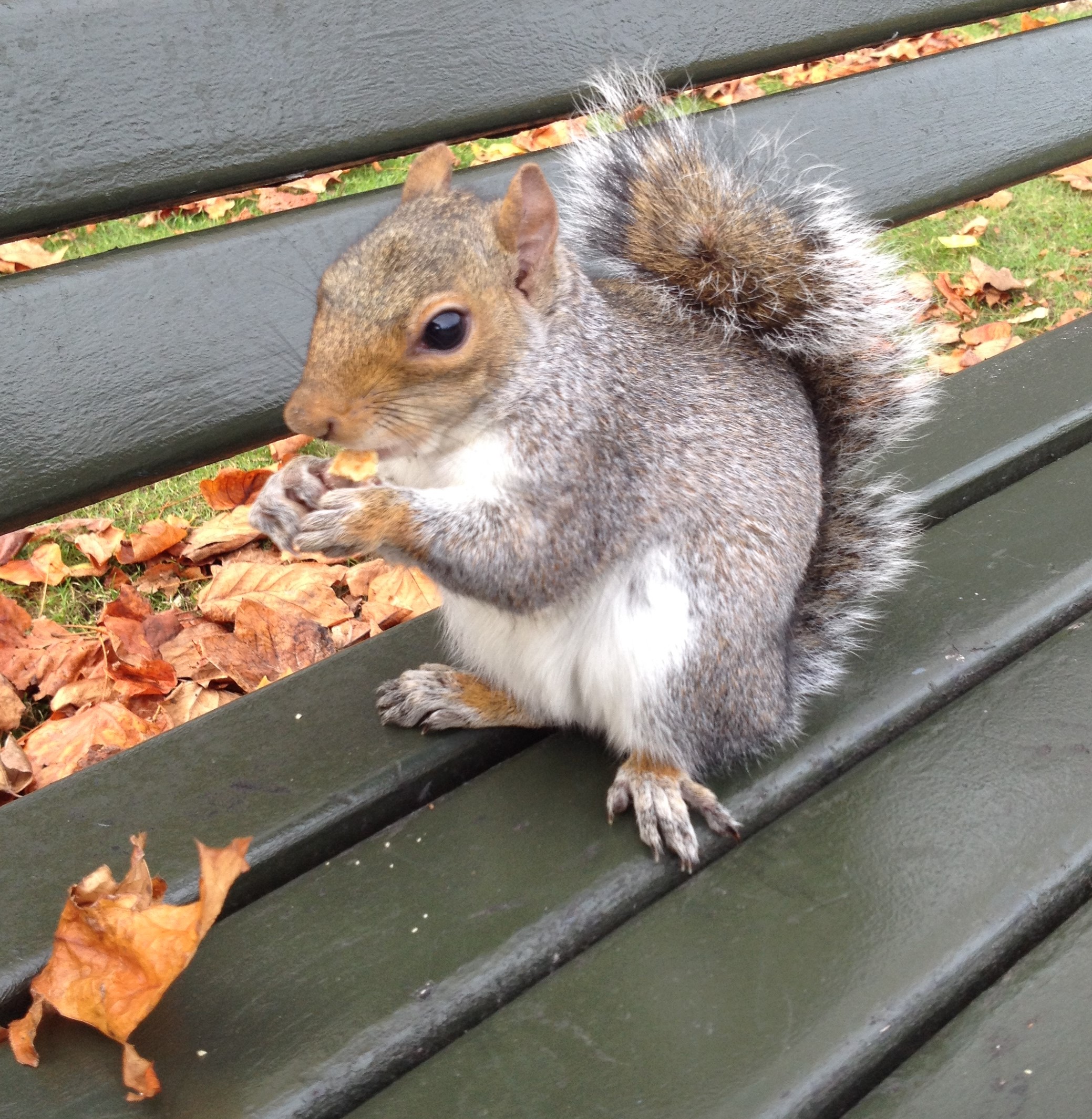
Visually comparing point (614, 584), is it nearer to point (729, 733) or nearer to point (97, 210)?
point (729, 733)

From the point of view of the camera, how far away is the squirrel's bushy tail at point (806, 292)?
3.73 ft

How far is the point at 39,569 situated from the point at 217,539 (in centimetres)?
24

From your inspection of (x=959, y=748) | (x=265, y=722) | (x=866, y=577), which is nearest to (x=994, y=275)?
(x=866, y=577)

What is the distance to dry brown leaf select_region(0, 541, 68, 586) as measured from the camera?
5.62 ft

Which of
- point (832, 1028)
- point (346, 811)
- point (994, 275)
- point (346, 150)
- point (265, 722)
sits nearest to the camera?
point (832, 1028)

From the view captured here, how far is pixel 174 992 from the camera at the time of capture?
2.68 feet

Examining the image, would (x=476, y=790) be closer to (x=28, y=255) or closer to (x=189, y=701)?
(x=189, y=701)

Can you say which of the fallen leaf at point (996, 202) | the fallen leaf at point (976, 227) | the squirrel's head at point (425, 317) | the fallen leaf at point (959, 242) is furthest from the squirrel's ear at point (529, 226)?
the fallen leaf at point (996, 202)

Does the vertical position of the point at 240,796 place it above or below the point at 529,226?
below

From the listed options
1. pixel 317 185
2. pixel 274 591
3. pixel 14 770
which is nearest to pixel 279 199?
pixel 317 185

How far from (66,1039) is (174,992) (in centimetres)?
7

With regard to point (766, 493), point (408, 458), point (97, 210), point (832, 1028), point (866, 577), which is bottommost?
point (832, 1028)

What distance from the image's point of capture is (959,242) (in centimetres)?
274

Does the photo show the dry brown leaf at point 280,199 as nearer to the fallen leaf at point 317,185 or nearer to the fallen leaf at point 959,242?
the fallen leaf at point 317,185
